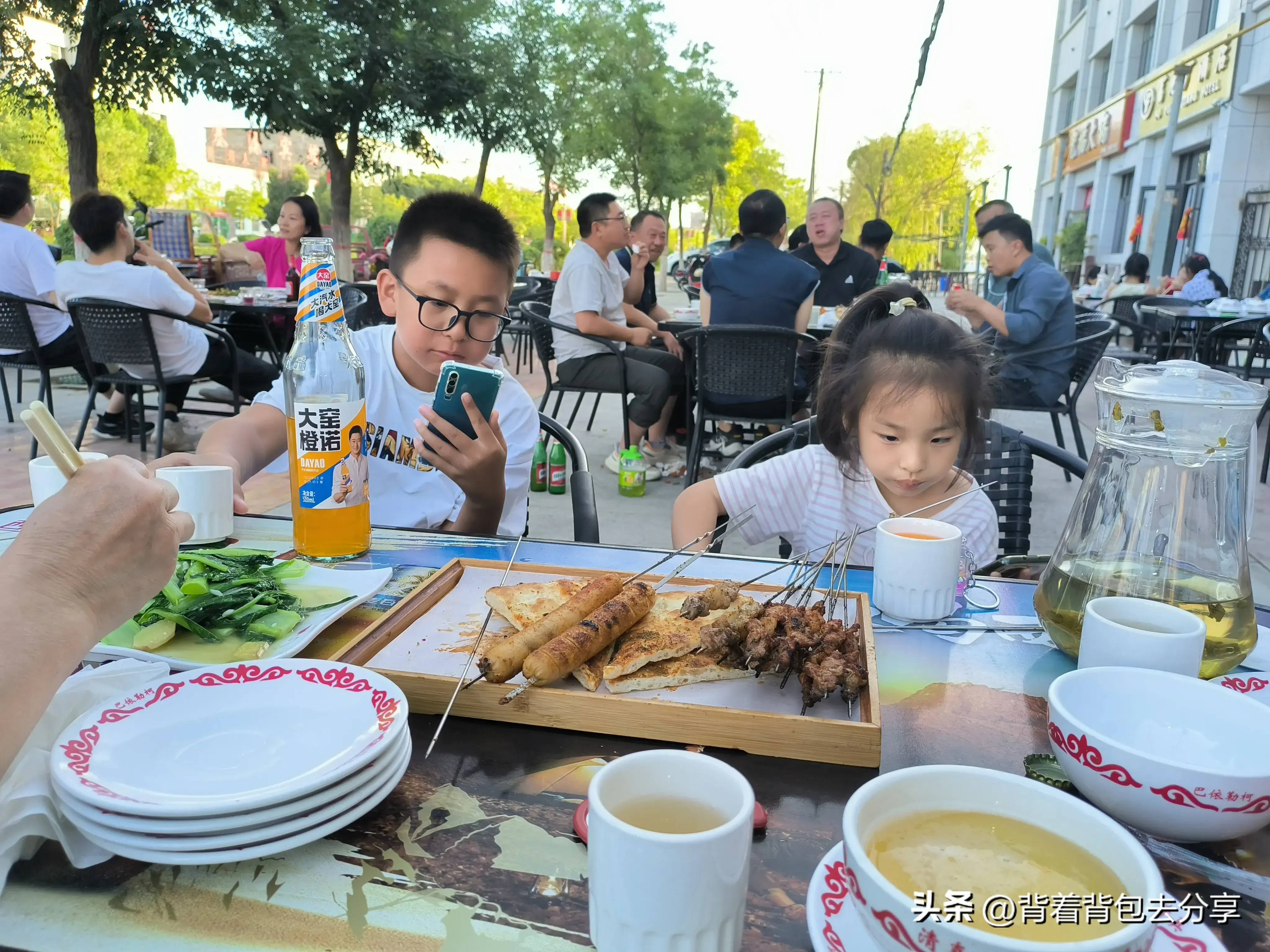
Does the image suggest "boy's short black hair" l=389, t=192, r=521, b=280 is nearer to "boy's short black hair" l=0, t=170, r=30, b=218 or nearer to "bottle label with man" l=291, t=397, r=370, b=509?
"bottle label with man" l=291, t=397, r=370, b=509

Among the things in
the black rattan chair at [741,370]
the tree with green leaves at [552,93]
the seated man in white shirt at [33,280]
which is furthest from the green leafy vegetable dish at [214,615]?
the tree with green leaves at [552,93]

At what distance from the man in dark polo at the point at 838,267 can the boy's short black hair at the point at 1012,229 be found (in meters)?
1.71

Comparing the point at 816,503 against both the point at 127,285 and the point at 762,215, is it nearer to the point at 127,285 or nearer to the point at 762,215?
the point at 762,215

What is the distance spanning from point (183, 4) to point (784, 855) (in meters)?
15.9

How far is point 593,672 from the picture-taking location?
3.71ft

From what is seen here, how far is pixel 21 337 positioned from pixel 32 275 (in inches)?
34.2

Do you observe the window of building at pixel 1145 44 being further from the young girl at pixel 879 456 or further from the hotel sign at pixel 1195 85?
the young girl at pixel 879 456

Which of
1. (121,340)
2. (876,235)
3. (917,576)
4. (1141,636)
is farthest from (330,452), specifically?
(876,235)

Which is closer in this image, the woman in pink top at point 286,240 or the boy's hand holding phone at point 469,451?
the boy's hand holding phone at point 469,451

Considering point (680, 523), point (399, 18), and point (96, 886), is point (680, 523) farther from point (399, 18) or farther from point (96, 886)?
point (399, 18)

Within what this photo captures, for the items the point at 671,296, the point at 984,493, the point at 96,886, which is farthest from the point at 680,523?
the point at 671,296

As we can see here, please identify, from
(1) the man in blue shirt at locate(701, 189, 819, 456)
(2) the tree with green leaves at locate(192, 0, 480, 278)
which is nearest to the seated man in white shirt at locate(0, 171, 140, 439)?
(1) the man in blue shirt at locate(701, 189, 819, 456)

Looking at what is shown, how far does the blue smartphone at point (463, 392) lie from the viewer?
1.69 meters

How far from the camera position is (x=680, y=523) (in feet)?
7.28
